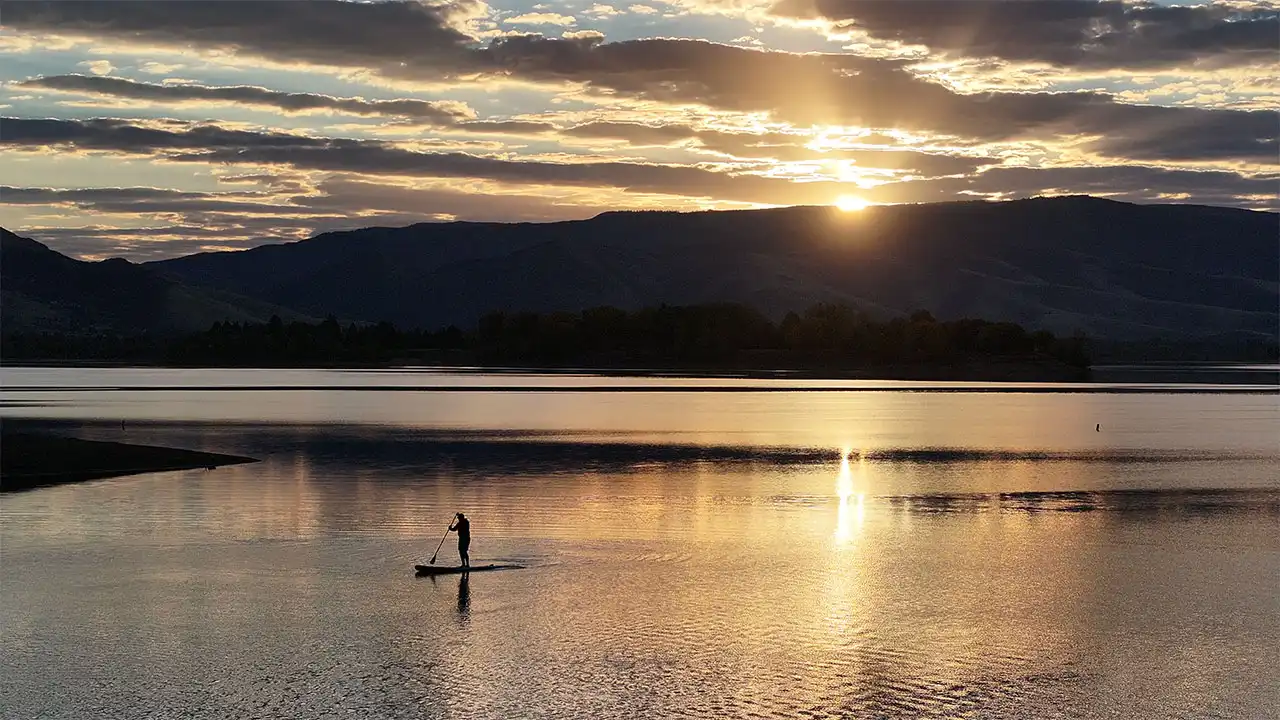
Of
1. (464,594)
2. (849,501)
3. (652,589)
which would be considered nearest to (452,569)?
(464,594)

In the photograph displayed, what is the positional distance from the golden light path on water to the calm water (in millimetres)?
313

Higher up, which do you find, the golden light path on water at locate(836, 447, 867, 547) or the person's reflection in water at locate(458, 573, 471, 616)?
the golden light path on water at locate(836, 447, 867, 547)

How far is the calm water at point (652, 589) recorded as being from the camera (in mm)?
32531

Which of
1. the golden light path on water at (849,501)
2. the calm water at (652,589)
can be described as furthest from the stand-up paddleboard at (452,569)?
the golden light path on water at (849,501)

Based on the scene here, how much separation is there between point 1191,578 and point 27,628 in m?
35.8

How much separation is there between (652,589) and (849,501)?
2591cm

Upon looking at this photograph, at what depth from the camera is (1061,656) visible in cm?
3606

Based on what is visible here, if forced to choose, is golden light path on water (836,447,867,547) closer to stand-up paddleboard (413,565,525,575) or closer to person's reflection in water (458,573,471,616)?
stand-up paddleboard (413,565,525,575)

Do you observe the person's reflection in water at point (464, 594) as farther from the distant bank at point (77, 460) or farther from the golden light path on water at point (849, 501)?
the distant bank at point (77, 460)

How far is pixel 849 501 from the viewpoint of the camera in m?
68.1

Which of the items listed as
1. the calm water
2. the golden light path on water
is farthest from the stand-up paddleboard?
the golden light path on water

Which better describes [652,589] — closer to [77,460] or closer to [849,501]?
[849,501]

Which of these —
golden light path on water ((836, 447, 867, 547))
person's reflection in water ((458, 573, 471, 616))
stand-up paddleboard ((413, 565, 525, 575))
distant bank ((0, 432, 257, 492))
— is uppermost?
distant bank ((0, 432, 257, 492))

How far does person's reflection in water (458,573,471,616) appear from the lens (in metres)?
41.1
